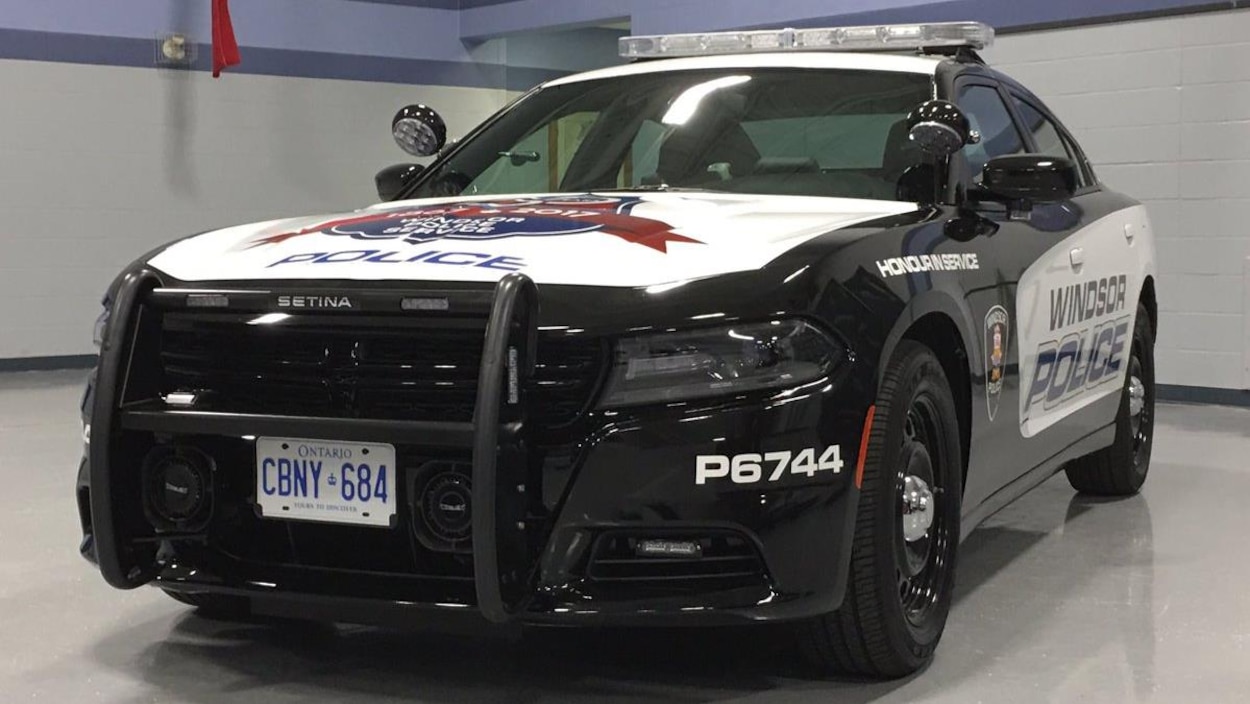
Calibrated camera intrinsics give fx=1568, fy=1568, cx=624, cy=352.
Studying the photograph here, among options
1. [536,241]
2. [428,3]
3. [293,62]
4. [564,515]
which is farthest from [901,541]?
[428,3]

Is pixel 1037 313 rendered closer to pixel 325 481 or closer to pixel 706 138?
pixel 706 138

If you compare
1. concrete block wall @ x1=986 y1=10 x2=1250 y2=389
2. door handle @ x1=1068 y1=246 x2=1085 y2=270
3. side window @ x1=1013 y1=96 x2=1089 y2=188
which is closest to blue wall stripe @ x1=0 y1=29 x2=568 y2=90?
concrete block wall @ x1=986 y1=10 x2=1250 y2=389

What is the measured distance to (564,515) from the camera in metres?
2.71

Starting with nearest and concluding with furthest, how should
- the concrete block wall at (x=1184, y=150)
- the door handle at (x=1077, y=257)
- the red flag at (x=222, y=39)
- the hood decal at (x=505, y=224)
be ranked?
the hood decal at (x=505, y=224), the door handle at (x=1077, y=257), the concrete block wall at (x=1184, y=150), the red flag at (x=222, y=39)

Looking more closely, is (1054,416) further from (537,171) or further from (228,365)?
(228,365)

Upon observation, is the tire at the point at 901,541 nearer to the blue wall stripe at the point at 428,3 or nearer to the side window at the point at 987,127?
the side window at the point at 987,127

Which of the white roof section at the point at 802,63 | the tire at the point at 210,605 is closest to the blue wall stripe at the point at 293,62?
the white roof section at the point at 802,63

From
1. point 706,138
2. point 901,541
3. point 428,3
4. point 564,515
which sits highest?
point 428,3

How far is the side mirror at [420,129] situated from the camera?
4.54 metres

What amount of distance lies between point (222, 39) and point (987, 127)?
336 inches

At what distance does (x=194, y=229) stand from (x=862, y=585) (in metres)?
9.87

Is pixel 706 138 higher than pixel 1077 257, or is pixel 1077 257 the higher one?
pixel 706 138

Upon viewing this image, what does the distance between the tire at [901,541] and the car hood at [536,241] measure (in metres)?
0.38

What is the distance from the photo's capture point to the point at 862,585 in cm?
296
